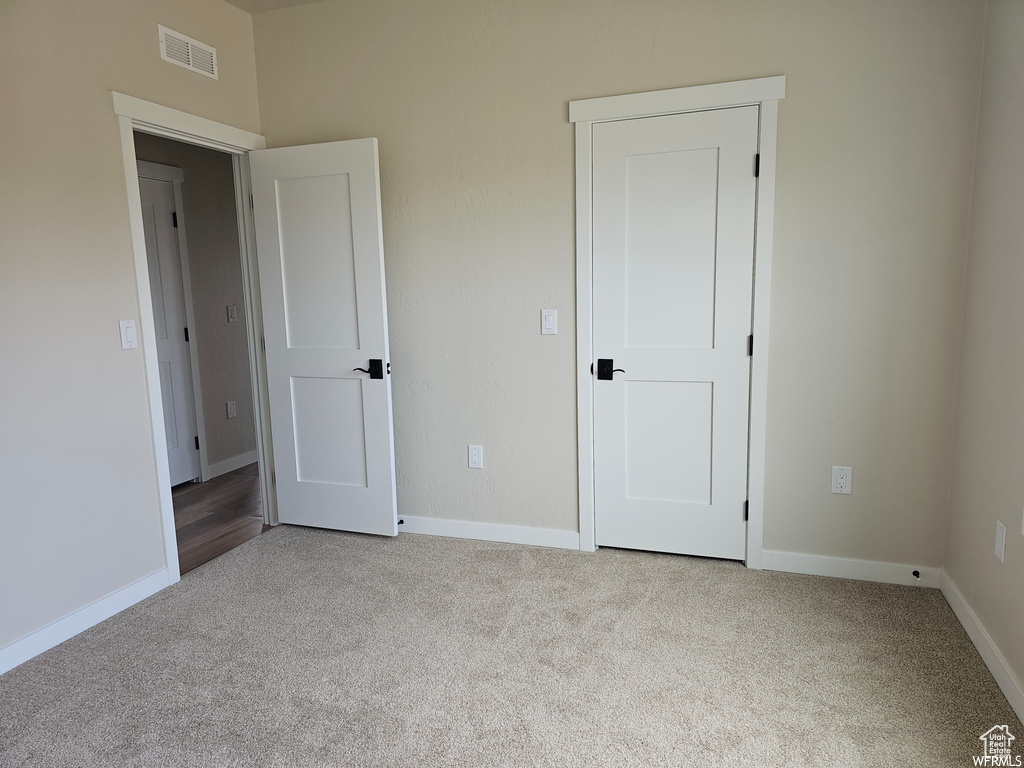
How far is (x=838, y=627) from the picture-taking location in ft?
8.00

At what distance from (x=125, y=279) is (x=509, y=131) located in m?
1.84

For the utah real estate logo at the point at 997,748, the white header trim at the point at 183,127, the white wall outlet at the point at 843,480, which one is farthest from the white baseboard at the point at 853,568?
the white header trim at the point at 183,127

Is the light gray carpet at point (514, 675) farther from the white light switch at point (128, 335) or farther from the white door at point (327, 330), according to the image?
the white light switch at point (128, 335)

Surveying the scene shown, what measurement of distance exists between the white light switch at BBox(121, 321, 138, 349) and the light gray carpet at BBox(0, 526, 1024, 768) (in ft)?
3.68

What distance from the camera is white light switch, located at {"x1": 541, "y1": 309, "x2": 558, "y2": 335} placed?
3117mm

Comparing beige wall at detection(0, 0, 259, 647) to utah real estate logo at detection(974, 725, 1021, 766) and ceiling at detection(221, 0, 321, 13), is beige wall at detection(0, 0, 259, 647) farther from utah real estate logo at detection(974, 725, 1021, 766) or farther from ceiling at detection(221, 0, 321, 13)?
utah real estate logo at detection(974, 725, 1021, 766)

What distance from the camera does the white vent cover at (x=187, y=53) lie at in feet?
9.51

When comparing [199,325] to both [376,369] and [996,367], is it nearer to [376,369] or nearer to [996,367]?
[376,369]

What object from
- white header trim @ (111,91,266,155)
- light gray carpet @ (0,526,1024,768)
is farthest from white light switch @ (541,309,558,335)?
white header trim @ (111,91,266,155)

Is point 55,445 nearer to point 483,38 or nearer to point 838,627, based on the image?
point 483,38

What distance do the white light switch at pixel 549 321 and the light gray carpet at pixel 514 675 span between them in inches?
45.0

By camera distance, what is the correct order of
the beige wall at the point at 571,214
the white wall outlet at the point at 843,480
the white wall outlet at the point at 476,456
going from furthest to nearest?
the white wall outlet at the point at 476,456, the white wall outlet at the point at 843,480, the beige wall at the point at 571,214

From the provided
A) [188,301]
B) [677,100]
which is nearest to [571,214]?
[677,100]

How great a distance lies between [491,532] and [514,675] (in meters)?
1.23
